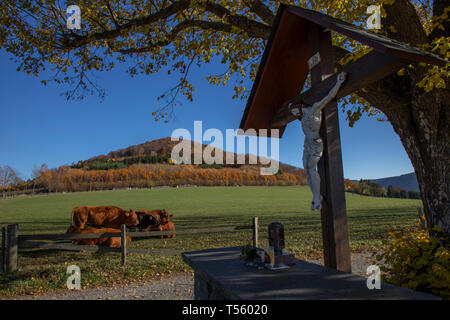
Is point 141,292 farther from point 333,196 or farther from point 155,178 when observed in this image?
point 155,178

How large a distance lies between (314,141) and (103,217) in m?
11.3

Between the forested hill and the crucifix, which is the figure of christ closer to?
the crucifix

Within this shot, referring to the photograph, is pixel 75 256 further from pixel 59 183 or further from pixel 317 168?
pixel 59 183

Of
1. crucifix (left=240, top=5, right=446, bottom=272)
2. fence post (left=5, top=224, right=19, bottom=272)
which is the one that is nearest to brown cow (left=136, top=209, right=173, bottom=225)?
fence post (left=5, top=224, right=19, bottom=272)

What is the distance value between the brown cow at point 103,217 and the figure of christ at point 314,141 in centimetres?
1076

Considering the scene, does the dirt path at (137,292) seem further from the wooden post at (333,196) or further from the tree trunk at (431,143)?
the tree trunk at (431,143)

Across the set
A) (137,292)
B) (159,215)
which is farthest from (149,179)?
(137,292)

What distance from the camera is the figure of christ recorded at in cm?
381

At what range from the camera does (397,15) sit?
19.7 ft

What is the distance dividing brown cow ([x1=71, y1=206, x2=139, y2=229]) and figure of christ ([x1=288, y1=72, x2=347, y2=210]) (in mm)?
10764

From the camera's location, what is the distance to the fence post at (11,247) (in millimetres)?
8797

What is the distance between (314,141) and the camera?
3.89 m

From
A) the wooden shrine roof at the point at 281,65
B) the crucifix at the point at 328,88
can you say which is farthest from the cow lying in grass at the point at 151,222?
the crucifix at the point at 328,88
